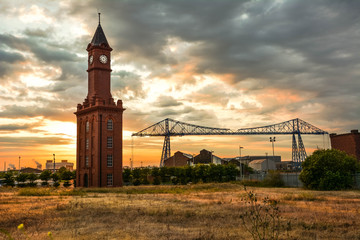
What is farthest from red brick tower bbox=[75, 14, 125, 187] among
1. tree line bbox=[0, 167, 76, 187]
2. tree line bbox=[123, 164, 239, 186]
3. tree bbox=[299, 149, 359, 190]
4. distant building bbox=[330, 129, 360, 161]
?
distant building bbox=[330, 129, 360, 161]

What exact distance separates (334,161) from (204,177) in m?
27.6

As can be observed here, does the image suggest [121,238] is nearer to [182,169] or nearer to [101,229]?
[101,229]

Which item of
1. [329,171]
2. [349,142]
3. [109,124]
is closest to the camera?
[329,171]

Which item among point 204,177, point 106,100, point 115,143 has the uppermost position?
point 106,100

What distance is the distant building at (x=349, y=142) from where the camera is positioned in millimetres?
77500

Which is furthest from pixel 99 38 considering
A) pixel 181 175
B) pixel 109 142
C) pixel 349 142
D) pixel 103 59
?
pixel 349 142

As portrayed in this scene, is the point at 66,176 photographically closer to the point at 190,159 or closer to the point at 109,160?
the point at 109,160

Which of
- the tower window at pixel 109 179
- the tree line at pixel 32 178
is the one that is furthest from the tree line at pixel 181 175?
the tree line at pixel 32 178

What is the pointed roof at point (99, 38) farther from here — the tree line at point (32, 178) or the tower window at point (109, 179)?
the tree line at point (32, 178)

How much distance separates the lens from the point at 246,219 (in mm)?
17453

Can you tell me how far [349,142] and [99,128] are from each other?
61.1 m

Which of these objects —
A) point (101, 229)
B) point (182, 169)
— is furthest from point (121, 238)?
point (182, 169)

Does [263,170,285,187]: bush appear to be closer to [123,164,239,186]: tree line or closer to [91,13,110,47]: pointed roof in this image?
[123,164,239,186]: tree line

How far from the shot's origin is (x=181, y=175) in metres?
63.0
